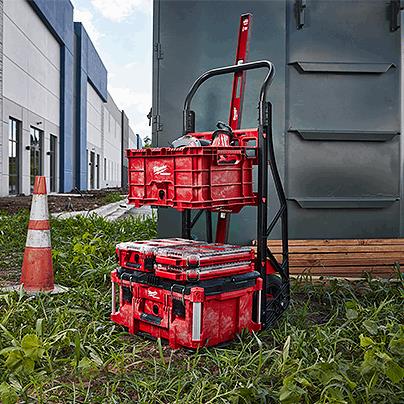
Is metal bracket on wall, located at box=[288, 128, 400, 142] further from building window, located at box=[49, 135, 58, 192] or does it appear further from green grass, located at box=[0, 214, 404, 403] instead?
building window, located at box=[49, 135, 58, 192]

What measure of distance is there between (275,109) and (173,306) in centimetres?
322

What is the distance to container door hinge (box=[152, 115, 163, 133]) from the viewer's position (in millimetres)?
6230

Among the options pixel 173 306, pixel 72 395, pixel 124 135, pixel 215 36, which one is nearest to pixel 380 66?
pixel 215 36

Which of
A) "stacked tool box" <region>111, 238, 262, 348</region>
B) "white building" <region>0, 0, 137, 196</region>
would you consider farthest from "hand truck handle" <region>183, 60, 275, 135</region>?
"white building" <region>0, 0, 137, 196</region>

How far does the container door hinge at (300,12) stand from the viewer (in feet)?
20.0

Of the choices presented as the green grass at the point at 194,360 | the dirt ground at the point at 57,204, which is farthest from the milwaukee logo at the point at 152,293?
the dirt ground at the point at 57,204

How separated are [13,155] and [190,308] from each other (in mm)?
23407

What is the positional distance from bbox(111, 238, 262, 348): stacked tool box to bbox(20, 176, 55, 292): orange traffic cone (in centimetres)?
121

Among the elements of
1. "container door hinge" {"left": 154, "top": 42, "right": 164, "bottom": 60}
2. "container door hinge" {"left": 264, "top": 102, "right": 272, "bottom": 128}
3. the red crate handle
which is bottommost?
the red crate handle

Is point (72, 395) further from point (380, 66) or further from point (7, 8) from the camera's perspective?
point (7, 8)

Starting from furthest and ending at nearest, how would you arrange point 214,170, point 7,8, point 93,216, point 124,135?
point 124,135 < point 7,8 < point 93,216 < point 214,170

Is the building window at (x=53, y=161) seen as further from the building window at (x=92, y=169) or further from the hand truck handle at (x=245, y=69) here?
the hand truck handle at (x=245, y=69)

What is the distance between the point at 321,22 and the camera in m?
6.20

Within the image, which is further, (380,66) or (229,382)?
(380,66)
